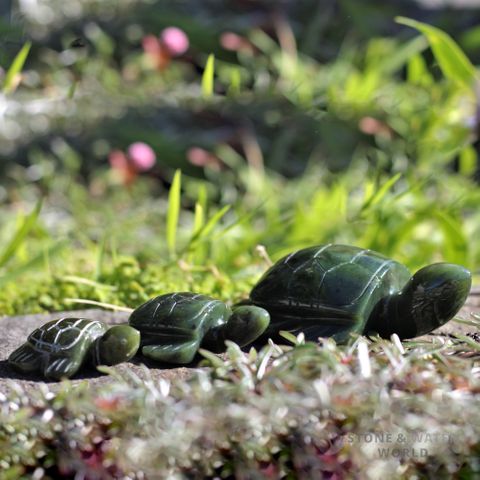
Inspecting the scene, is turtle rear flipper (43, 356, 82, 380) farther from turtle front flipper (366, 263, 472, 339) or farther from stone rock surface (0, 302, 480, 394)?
turtle front flipper (366, 263, 472, 339)

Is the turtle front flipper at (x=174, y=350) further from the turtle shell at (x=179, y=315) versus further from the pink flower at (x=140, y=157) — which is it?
the pink flower at (x=140, y=157)

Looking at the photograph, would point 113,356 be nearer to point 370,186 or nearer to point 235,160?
point 370,186

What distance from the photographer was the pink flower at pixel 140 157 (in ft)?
13.1

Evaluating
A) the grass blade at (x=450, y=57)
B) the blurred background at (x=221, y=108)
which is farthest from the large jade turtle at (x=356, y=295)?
the blurred background at (x=221, y=108)

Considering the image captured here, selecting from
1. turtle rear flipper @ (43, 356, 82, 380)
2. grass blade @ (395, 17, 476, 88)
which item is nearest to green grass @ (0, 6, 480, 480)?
grass blade @ (395, 17, 476, 88)

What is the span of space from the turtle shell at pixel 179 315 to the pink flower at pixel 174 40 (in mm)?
2850

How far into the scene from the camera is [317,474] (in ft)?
3.98

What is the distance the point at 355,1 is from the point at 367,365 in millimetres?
3507

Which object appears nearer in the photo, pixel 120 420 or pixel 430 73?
pixel 120 420

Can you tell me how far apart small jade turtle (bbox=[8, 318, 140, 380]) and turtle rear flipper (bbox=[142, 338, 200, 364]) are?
3cm

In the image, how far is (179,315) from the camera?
4.77 ft

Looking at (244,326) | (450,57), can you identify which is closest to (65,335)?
(244,326)

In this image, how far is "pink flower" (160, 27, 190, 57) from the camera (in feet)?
13.6

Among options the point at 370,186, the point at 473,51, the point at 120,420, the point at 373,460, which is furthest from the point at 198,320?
the point at 473,51
